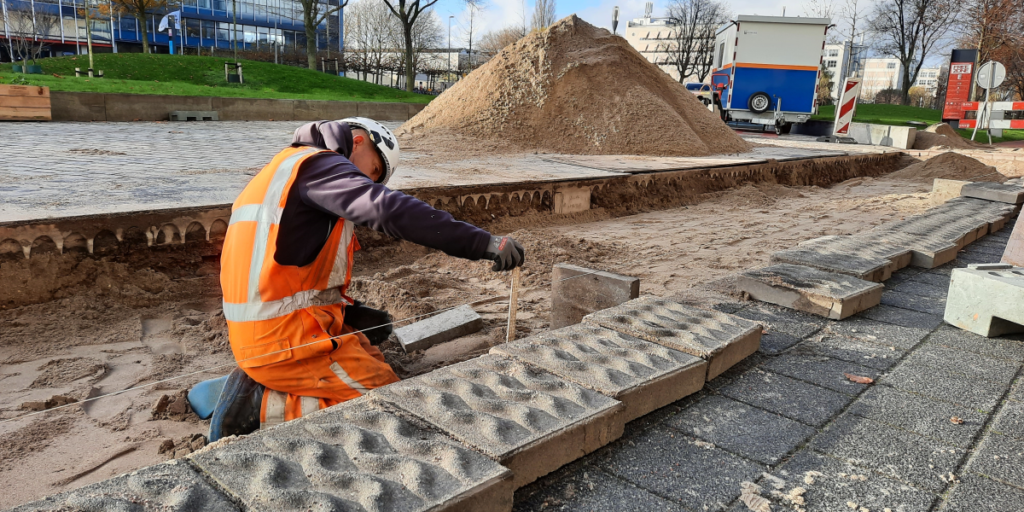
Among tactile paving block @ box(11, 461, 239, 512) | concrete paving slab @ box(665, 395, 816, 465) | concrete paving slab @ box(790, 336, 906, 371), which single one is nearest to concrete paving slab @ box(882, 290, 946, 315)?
concrete paving slab @ box(790, 336, 906, 371)

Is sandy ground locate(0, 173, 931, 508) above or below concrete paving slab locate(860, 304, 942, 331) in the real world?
below

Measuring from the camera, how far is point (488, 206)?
6.80 meters

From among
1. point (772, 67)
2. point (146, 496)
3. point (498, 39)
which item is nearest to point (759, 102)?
point (772, 67)

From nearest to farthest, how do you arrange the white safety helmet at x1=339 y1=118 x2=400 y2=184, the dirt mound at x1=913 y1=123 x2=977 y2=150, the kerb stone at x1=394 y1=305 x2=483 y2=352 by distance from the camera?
the white safety helmet at x1=339 y1=118 x2=400 y2=184 → the kerb stone at x1=394 y1=305 x2=483 y2=352 → the dirt mound at x1=913 y1=123 x2=977 y2=150

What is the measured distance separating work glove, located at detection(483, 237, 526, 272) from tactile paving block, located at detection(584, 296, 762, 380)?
0.61 metres

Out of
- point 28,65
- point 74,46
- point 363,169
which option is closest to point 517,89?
point 363,169

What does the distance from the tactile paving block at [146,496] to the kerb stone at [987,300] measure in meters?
3.47

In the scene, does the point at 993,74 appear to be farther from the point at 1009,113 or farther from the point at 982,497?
the point at 982,497

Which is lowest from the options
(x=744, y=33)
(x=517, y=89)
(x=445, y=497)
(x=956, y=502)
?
(x=956, y=502)

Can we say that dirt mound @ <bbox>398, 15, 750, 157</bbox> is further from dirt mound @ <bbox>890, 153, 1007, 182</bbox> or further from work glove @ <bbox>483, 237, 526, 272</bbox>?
work glove @ <bbox>483, 237, 526, 272</bbox>

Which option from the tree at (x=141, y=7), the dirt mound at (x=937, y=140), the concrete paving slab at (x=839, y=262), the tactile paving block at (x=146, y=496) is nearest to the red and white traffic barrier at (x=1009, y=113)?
the dirt mound at (x=937, y=140)

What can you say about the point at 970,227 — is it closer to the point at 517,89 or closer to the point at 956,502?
the point at 956,502

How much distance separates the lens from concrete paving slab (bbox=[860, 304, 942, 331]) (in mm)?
3393

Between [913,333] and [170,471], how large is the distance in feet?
11.1
